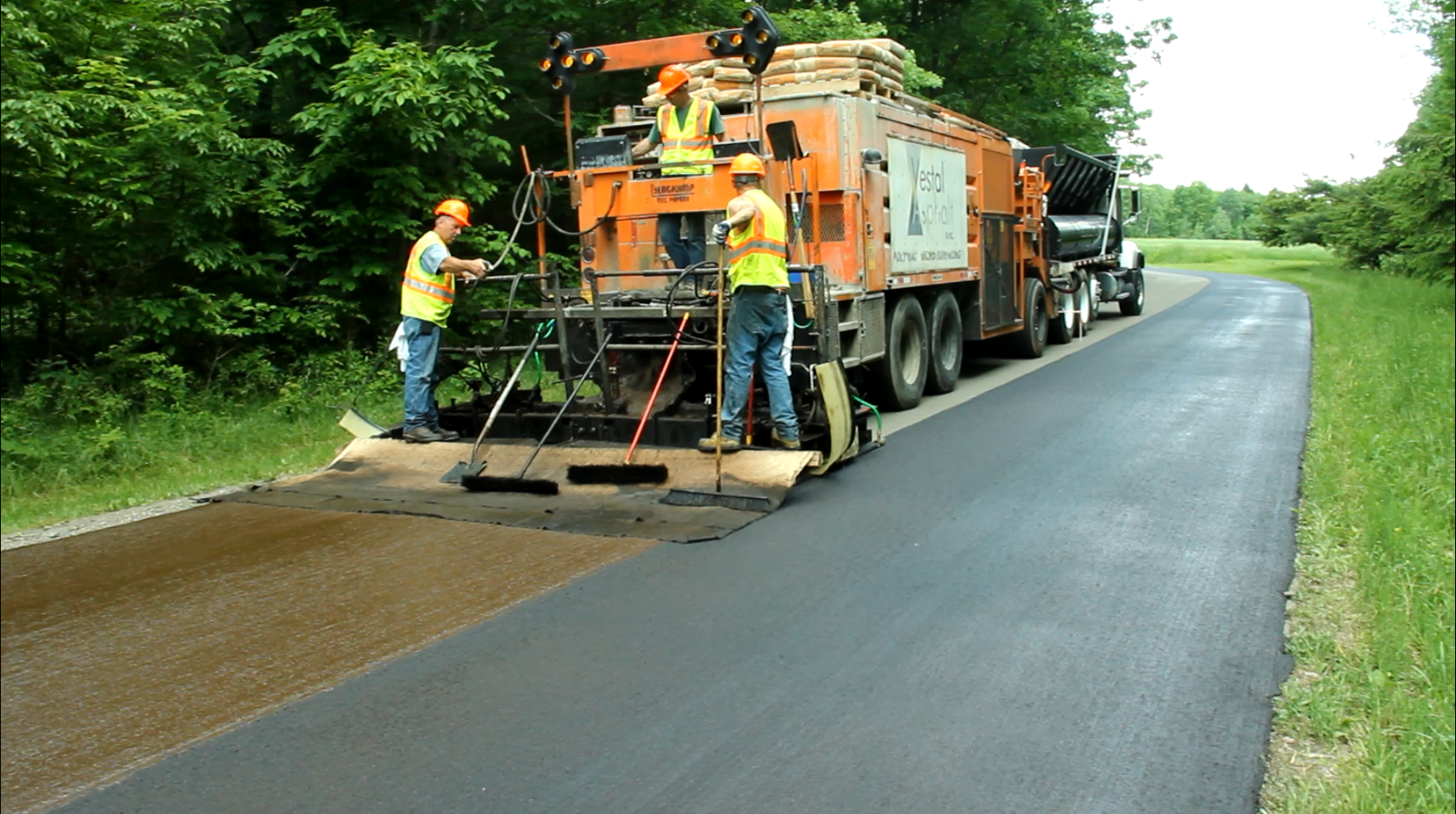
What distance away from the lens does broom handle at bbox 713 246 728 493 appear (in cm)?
796

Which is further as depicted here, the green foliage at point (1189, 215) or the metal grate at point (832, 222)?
the green foliage at point (1189, 215)

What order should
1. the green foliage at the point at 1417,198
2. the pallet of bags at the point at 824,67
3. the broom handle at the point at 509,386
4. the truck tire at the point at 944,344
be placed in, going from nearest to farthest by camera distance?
the green foliage at the point at 1417,198
the broom handle at the point at 509,386
the pallet of bags at the point at 824,67
the truck tire at the point at 944,344

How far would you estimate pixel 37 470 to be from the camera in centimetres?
928

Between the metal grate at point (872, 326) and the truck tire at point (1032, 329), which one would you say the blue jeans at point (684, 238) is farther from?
the truck tire at point (1032, 329)

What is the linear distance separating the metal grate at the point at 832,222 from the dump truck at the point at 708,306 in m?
0.02

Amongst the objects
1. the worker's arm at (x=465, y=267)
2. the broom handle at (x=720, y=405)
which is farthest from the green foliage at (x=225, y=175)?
the broom handle at (x=720, y=405)

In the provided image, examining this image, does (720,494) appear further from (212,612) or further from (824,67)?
(824,67)

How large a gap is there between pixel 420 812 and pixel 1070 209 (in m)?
19.8

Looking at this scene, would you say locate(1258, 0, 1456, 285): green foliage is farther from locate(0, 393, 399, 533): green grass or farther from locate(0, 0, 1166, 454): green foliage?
locate(0, 0, 1166, 454): green foliage

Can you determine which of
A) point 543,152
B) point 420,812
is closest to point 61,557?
point 420,812

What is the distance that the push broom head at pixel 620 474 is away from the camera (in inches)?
321

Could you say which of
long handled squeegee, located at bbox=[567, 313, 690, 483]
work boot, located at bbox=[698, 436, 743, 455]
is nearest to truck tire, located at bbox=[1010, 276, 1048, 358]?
work boot, located at bbox=[698, 436, 743, 455]

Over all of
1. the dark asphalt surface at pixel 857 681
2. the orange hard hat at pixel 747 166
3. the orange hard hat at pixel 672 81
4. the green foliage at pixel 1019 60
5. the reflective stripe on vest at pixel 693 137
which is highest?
the green foliage at pixel 1019 60

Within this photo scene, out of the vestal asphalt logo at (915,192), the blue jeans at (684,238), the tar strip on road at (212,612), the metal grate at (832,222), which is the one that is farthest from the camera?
the vestal asphalt logo at (915,192)
